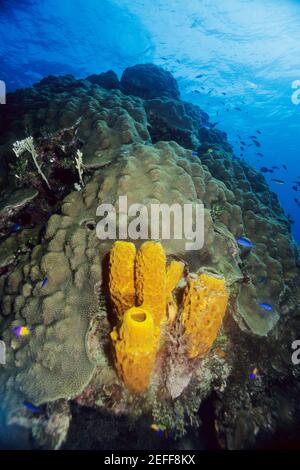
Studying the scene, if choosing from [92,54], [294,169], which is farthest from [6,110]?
[294,169]

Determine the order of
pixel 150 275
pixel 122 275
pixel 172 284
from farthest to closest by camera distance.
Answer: pixel 172 284 < pixel 122 275 < pixel 150 275

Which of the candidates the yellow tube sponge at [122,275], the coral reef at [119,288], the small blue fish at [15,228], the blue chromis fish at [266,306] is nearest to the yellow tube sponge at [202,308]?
the coral reef at [119,288]

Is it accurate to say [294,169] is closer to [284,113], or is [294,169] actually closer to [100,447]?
[284,113]

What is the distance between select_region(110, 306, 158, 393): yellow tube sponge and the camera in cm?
242

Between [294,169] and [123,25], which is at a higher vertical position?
[123,25]

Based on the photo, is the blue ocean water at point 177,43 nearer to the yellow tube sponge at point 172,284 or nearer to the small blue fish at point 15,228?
the small blue fish at point 15,228

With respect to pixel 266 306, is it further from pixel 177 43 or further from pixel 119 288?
pixel 177 43

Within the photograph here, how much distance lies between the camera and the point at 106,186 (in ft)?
13.1

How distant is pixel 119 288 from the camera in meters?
2.88

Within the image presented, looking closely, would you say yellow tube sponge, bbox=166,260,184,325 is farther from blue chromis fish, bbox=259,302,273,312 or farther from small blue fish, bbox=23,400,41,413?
blue chromis fish, bbox=259,302,273,312

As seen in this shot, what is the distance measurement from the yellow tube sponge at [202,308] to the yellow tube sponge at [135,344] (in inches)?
17.1

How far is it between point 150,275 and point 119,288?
43 cm

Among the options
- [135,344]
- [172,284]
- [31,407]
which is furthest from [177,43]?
[31,407]

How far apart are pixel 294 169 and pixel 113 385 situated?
226 feet
